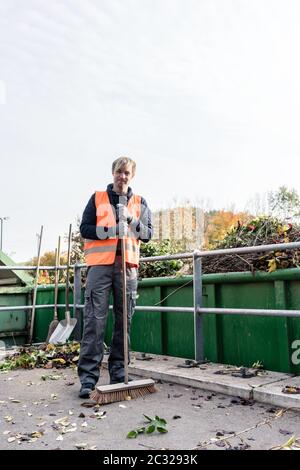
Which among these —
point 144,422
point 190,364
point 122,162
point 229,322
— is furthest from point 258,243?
point 144,422

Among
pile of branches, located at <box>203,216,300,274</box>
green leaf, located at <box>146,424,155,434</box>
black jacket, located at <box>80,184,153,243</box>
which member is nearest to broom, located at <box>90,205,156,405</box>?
black jacket, located at <box>80,184,153,243</box>

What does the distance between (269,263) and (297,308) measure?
0.41 m

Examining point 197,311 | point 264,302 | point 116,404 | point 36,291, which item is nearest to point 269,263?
point 264,302

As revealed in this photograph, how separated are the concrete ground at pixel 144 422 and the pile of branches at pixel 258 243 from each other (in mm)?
995

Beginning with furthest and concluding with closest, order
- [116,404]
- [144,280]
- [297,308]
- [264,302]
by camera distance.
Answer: [144,280]
[264,302]
[297,308]
[116,404]

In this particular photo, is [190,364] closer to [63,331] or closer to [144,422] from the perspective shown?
[144,422]

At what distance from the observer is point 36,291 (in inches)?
265

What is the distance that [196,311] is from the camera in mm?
4023

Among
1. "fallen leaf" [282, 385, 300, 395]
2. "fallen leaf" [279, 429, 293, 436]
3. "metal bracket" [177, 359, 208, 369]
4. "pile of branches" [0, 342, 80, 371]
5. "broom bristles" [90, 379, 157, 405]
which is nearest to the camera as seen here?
"fallen leaf" [279, 429, 293, 436]

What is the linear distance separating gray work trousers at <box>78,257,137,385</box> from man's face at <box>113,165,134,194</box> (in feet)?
1.83

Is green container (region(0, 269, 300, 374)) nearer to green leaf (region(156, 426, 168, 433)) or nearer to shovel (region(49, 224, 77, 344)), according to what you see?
shovel (region(49, 224, 77, 344))

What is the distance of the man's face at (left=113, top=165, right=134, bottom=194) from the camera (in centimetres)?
366
